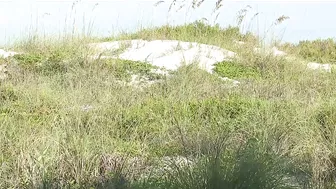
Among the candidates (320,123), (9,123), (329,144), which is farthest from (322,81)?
(9,123)

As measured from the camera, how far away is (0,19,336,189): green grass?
13.7 feet

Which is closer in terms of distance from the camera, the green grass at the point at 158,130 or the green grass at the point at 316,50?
the green grass at the point at 158,130

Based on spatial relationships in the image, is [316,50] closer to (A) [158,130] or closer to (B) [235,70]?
(B) [235,70]

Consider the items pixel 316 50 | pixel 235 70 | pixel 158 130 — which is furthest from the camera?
pixel 316 50

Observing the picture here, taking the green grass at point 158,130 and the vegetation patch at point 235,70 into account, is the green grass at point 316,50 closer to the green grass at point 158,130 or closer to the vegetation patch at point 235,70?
the vegetation patch at point 235,70

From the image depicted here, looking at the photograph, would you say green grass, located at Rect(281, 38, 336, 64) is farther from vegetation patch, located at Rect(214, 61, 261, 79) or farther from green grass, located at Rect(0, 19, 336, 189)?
green grass, located at Rect(0, 19, 336, 189)

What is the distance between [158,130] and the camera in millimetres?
5906

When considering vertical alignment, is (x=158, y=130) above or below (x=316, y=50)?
below

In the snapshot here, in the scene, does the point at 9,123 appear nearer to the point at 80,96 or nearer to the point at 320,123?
the point at 80,96

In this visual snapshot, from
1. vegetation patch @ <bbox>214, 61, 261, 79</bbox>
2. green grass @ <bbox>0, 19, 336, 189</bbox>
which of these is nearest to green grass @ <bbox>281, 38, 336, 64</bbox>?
vegetation patch @ <bbox>214, 61, 261, 79</bbox>

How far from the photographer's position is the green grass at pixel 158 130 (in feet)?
13.7

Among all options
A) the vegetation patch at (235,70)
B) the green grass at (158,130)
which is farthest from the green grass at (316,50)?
the green grass at (158,130)

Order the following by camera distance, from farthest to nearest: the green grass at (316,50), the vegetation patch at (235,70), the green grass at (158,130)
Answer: the green grass at (316,50)
the vegetation patch at (235,70)
the green grass at (158,130)

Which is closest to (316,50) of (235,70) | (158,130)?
(235,70)
